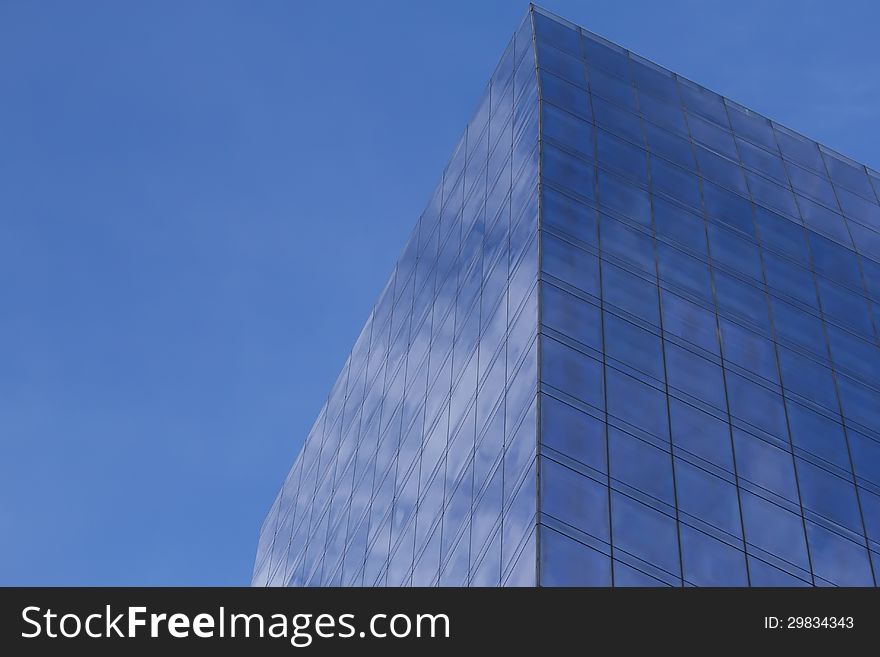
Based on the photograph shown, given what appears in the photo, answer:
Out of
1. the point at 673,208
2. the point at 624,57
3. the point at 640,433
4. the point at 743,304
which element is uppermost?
the point at 624,57

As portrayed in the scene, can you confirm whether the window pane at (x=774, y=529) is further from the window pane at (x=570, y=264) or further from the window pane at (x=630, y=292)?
the window pane at (x=570, y=264)

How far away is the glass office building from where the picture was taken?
128ft

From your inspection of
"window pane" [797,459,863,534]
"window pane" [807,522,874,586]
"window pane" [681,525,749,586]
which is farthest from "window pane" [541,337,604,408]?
"window pane" [807,522,874,586]

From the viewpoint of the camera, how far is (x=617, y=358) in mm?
42750

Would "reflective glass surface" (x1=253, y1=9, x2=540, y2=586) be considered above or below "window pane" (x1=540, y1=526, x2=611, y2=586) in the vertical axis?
Result: above

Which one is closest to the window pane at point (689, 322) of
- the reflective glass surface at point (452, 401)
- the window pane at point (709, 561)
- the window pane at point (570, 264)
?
the window pane at point (570, 264)

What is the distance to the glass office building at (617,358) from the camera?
128ft

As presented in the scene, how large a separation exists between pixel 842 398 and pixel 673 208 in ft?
28.6

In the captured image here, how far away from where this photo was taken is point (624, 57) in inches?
2421

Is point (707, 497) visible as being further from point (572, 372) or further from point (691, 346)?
point (691, 346)

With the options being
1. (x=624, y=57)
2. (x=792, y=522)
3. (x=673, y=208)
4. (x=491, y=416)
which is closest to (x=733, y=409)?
(x=792, y=522)

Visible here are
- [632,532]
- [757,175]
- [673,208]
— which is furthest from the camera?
[757,175]

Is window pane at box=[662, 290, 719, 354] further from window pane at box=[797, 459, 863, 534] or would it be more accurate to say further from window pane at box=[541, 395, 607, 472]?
window pane at box=[541, 395, 607, 472]
